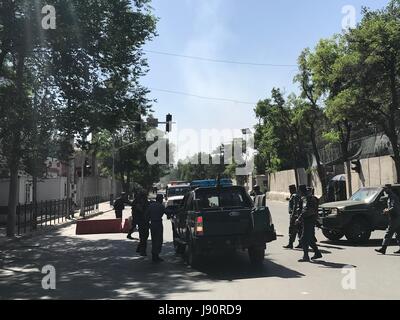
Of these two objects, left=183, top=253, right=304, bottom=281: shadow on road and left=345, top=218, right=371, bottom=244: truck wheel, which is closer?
left=183, top=253, right=304, bottom=281: shadow on road

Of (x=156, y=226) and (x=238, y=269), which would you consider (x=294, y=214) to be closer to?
(x=238, y=269)

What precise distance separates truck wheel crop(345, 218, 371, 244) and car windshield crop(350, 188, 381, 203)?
3.05 ft

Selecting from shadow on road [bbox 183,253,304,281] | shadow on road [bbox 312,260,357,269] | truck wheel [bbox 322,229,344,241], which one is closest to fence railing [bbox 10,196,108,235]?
shadow on road [bbox 183,253,304,281]

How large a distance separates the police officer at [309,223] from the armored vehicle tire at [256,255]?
3.81 feet

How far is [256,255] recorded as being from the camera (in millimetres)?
12078

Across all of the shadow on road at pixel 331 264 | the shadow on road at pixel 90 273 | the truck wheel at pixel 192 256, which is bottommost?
the shadow on road at pixel 90 273

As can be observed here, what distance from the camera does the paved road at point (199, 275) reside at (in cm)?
890

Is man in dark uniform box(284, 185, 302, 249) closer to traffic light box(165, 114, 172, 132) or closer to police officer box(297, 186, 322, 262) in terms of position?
police officer box(297, 186, 322, 262)

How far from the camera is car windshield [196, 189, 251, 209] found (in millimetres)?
12641

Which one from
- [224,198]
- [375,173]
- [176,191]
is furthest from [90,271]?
[375,173]

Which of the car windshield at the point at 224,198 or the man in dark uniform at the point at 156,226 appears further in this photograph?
the man in dark uniform at the point at 156,226

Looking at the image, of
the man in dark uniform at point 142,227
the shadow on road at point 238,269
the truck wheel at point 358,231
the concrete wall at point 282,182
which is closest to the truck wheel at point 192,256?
the shadow on road at point 238,269

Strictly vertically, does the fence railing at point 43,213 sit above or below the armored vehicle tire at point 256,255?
above

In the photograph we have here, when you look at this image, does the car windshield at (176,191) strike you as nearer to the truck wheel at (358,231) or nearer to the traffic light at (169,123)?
the traffic light at (169,123)
